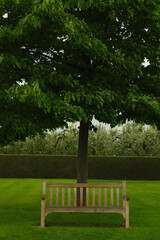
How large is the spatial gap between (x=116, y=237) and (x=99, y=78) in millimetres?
4375

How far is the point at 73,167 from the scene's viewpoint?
29.6 m

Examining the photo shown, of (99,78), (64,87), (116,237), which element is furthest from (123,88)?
(116,237)

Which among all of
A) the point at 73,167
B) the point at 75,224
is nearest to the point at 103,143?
the point at 73,167

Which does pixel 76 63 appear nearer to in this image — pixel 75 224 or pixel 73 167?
pixel 75 224

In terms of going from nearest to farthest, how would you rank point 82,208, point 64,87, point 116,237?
point 116,237
point 82,208
point 64,87

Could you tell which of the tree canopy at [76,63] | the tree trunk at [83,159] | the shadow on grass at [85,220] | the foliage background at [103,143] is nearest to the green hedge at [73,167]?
the foliage background at [103,143]

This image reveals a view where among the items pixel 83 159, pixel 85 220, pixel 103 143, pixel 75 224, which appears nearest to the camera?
pixel 75 224

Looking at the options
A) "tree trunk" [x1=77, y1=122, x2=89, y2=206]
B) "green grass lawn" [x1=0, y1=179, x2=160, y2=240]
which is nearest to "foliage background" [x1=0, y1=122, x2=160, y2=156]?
"green grass lawn" [x1=0, y1=179, x2=160, y2=240]

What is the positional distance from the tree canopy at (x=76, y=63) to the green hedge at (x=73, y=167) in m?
18.7

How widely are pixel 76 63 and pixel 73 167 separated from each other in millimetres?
19449

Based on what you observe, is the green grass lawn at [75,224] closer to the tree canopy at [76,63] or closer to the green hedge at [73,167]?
the tree canopy at [76,63]

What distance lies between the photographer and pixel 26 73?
1023 centimetres

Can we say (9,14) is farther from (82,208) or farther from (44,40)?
(82,208)

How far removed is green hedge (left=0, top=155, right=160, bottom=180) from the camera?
97.5 ft
